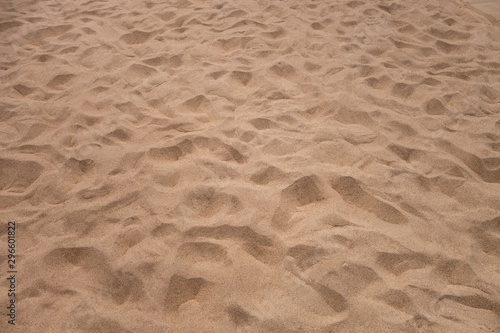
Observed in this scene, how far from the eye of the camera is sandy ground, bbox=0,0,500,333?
1519 millimetres

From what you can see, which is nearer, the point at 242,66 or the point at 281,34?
the point at 242,66

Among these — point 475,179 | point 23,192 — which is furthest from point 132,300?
point 475,179

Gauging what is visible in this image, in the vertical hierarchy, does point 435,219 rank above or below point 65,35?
below

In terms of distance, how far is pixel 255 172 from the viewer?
80.2 inches

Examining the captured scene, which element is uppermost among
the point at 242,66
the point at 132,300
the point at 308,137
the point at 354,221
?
the point at 242,66

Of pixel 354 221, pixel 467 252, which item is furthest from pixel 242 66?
pixel 467 252

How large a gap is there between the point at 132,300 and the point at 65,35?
2.78 m

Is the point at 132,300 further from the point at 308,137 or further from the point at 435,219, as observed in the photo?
the point at 435,219

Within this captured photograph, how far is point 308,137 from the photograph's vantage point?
7.41 ft

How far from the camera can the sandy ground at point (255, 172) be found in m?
1.52

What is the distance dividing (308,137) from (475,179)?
97 centimetres

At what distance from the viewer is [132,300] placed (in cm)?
154

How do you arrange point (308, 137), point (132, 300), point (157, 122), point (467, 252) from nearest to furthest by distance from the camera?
point (132, 300)
point (467, 252)
point (308, 137)
point (157, 122)

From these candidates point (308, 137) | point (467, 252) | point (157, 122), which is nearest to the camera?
point (467, 252)
